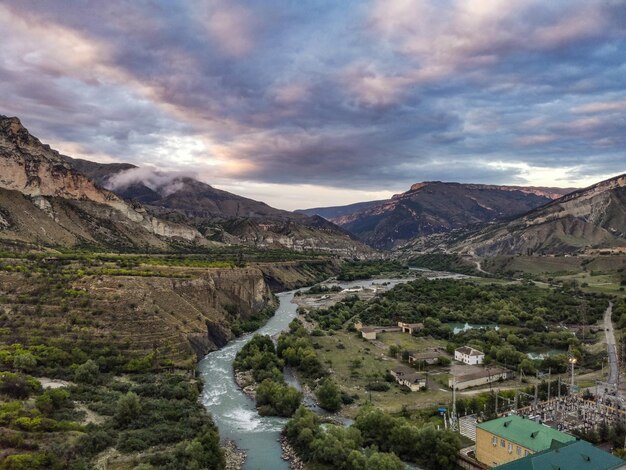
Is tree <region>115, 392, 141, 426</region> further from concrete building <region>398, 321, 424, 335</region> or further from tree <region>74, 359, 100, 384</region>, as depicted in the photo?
concrete building <region>398, 321, 424, 335</region>

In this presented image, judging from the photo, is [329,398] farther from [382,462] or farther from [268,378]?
[382,462]

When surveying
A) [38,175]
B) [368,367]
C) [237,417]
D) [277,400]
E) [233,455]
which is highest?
[38,175]

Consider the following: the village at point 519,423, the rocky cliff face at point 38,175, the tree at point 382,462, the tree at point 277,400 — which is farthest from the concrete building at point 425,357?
the rocky cliff face at point 38,175

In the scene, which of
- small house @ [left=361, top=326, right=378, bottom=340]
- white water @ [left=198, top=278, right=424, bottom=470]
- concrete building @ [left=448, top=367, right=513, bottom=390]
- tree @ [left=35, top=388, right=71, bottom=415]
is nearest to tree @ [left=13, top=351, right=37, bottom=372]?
tree @ [left=35, top=388, right=71, bottom=415]

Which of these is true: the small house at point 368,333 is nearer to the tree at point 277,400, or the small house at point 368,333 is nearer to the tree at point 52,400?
the tree at point 277,400

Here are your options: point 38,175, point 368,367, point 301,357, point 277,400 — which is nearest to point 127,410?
point 277,400
